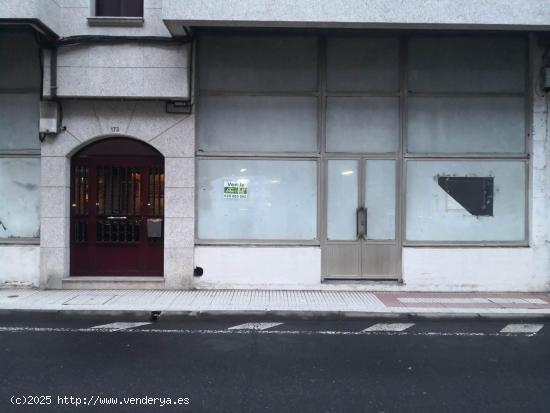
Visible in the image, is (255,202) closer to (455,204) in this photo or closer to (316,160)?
(316,160)

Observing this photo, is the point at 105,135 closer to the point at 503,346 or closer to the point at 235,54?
the point at 235,54

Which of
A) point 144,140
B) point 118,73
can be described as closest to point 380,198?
point 144,140

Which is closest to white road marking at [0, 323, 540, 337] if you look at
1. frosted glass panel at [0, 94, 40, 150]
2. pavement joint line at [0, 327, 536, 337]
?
pavement joint line at [0, 327, 536, 337]

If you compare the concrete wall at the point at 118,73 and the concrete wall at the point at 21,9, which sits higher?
the concrete wall at the point at 21,9

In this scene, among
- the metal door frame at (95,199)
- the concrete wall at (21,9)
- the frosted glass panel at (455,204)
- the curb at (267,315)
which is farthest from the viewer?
the metal door frame at (95,199)

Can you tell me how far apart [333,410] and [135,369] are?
7.43ft

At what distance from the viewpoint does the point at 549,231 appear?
9.91 m

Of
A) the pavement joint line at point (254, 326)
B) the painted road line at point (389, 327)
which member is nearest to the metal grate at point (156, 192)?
the pavement joint line at point (254, 326)

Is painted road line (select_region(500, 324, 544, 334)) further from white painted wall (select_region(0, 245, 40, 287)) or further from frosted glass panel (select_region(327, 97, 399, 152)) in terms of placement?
white painted wall (select_region(0, 245, 40, 287))

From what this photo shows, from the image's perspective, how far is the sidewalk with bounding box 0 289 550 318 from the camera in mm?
8023

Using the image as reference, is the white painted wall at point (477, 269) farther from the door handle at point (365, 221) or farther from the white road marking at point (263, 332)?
the white road marking at point (263, 332)

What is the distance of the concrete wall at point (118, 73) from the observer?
9.52m

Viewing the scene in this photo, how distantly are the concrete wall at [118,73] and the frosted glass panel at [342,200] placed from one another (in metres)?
3.13

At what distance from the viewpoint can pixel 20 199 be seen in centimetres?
1005
